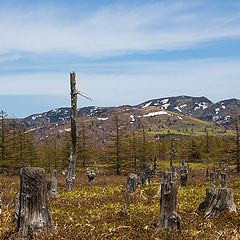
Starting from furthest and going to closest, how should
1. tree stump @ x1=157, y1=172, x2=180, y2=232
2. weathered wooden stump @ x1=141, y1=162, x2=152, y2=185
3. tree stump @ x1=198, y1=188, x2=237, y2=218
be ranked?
weathered wooden stump @ x1=141, y1=162, x2=152, y2=185
tree stump @ x1=198, y1=188, x2=237, y2=218
tree stump @ x1=157, y1=172, x2=180, y2=232

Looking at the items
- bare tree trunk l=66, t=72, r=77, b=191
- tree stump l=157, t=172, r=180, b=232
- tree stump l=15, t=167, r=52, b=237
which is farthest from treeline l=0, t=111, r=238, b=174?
tree stump l=15, t=167, r=52, b=237

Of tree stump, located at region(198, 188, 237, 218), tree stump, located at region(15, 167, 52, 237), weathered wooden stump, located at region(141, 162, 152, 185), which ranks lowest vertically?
weathered wooden stump, located at region(141, 162, 152, 185)

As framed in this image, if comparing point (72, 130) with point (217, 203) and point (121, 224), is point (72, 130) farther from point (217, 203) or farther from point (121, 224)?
point (121, 224)

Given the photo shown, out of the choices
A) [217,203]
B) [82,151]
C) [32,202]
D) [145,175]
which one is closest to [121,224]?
[32,202]

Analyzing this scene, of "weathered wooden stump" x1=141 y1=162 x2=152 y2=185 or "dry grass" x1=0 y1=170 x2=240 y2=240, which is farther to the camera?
"weathered wooden stump" x1=141 y1=162 x2=152 y2=185

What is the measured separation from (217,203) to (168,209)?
3.48 m

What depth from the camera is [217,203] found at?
14562mm

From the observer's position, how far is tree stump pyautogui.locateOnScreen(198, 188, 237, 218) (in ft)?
47.3

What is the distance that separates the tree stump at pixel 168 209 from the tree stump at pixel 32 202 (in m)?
3.27

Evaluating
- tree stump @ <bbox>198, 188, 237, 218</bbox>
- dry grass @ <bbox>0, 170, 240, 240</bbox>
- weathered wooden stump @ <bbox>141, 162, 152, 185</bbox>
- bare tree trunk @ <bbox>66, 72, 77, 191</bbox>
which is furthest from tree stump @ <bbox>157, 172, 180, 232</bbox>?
weathered wooden stump @ <bbox>141, 162, 152, 185</bbox>

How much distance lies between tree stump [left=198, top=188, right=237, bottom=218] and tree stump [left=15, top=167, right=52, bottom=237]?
6.11 metres

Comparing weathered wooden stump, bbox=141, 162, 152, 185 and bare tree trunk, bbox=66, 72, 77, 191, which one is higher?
bare tree trunk, bbox=66, 72, 77, 191

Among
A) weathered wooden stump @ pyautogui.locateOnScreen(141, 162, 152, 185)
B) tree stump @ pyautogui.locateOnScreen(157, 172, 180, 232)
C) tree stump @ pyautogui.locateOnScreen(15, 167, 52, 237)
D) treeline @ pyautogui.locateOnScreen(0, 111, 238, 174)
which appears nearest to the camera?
tree stump @ pyautogui.locateOnScreen(15, 167, 52, 237)

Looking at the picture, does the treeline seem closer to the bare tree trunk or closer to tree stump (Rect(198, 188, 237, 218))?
the bare tree trunk
